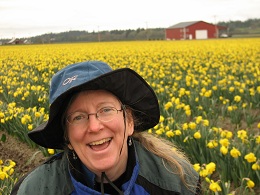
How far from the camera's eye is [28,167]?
495 centimetres

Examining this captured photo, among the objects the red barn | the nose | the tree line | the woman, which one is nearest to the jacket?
the woman

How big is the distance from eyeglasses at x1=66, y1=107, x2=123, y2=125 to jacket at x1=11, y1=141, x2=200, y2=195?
211 millimetres

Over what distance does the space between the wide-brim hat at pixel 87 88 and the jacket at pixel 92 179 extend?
0.14 m

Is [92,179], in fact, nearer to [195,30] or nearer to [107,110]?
[107,110]

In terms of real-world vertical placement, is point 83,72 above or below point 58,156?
above

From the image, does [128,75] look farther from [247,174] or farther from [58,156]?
[247,174]

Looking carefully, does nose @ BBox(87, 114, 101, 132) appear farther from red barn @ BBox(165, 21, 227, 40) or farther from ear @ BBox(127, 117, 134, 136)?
red barn @ BBox(165, 21, 227, 40)

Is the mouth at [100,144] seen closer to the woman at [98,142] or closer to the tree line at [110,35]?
the woman at [98,142]

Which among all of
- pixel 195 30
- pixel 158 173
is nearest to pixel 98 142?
pixel 158 173

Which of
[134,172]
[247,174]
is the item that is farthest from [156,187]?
[247,174]

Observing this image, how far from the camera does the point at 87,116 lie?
5.88 ft

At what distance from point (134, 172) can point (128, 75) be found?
47 centimetres

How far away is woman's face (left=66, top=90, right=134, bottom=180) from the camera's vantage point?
69.7 inches

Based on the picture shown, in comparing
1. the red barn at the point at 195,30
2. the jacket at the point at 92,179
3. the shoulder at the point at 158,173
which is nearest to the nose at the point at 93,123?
the jacket at the point at 92,179
